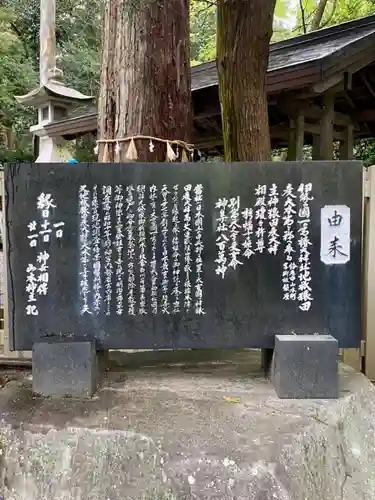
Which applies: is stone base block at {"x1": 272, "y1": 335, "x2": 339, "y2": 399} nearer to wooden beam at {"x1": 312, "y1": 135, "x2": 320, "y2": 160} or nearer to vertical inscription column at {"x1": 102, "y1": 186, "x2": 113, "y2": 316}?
vertical inscription column at {"x1": 102, "y1": 186, "x2": 113, "y2": 316}

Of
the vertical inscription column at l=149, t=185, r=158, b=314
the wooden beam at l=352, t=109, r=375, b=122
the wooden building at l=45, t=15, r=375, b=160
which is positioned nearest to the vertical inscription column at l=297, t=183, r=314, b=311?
the vertical inscription column at l=149, t=185, r=158, b=314

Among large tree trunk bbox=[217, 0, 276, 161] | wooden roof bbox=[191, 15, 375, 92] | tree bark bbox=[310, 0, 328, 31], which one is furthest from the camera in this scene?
tree bark bbox=[310, 0, 328, 31]

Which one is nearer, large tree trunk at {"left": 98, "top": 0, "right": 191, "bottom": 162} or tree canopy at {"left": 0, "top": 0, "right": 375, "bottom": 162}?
large tree trunk at {"left": 98, "top": 0, "right": 191, "bottom": 162}

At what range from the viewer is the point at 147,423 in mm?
2553

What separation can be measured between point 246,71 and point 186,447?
13.8 ft

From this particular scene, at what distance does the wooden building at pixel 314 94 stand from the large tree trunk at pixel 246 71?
3.42 feet

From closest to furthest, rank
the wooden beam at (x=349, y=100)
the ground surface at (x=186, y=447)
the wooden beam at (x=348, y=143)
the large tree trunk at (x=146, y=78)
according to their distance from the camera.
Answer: the ground surface at (x=186, y=447)
the large tree trunk at (x=146, y=78)
the wooden beam at (x=349, y=100)
the wooden beam at (x=348, y=143)

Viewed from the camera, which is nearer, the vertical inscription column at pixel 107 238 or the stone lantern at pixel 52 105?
the vertical inscription column at pixel 107 238

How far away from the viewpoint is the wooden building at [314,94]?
620 cm

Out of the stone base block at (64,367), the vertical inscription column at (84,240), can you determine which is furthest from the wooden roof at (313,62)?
the stone base block at (64,367)

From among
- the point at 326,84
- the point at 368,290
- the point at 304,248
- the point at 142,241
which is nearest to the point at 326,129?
the point at 326,84

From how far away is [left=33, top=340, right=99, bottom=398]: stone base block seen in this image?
288 centimetres

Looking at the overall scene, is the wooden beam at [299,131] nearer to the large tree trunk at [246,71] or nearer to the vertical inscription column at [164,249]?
the large tree trunk at [246,71]

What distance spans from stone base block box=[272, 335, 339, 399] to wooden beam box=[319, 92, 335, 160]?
5.10 metres
